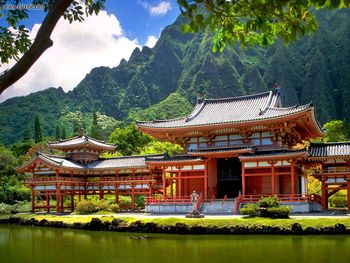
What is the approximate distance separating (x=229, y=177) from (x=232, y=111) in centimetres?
556

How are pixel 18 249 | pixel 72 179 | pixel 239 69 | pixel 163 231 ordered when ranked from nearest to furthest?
pixel 18 249 → pixel 163 231 → pixel 72 179 → pixel 239 69

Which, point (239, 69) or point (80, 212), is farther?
point (239, 69)

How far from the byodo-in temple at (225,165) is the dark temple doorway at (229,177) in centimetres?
8

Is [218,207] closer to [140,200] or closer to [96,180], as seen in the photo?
[96,180]

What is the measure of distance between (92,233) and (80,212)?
9551mm

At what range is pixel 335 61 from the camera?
4604 inches

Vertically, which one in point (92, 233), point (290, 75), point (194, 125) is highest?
point (290, 75)

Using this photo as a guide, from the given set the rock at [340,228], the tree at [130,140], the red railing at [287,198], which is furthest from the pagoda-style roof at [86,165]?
A: the tree at [130,140]

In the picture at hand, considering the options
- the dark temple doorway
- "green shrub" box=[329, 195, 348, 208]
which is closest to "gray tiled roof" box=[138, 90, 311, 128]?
the dark temple doorway

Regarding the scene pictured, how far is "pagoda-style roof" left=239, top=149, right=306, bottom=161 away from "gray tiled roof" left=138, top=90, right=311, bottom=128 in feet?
8.84

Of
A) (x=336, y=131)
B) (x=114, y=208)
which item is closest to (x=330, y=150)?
(x=114, y=208)

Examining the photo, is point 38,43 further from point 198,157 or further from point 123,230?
point 198,157

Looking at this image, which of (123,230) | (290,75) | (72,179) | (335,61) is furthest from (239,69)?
(123,230)

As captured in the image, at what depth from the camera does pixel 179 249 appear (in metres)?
16.9
